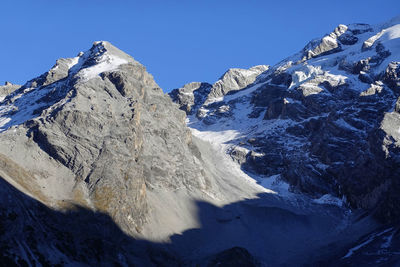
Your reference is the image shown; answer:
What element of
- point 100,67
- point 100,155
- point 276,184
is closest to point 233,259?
point 100,155

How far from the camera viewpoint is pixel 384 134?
166 m

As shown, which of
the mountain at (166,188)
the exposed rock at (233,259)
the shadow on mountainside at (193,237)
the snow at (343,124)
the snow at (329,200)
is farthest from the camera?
the snow at (343,124)

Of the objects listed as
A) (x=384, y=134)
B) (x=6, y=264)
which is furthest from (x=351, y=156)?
(x=6, y=264)

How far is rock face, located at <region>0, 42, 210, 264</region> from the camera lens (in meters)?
111

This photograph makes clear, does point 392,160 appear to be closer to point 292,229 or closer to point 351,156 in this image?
point 351,156

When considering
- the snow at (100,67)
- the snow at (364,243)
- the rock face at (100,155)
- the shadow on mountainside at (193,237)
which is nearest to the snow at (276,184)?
the shadow on mountainside at (193,237)

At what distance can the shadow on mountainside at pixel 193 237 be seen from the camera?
87812 millimetres

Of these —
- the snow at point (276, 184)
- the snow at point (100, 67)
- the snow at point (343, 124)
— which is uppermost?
the snow at point (100, 67)

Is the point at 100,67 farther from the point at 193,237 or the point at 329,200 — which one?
the point at 329,200

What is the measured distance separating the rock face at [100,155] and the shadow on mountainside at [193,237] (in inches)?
26.8

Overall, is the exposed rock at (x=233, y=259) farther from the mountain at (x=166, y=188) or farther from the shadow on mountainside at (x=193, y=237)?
the mountain at (x=166, y=188)

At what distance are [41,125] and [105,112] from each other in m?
20.5

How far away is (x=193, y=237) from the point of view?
128 metres

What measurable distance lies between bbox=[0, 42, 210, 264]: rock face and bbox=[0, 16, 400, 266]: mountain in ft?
1.27
